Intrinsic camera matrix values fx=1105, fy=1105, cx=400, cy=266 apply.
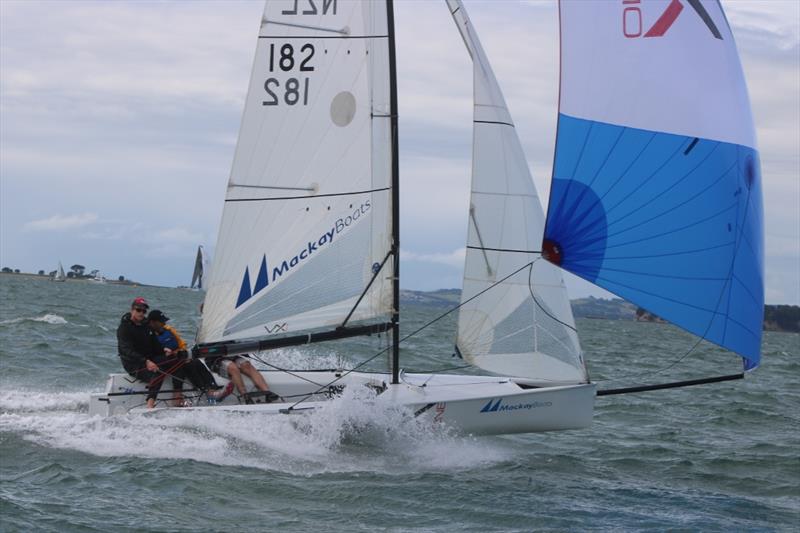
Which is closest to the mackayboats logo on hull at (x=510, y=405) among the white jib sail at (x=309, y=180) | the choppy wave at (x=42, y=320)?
the white jib sail at (x=309, y=180)

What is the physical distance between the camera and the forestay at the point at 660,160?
8852 millimetres

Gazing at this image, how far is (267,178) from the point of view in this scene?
1019 cm

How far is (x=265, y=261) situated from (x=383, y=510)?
3.14 metres

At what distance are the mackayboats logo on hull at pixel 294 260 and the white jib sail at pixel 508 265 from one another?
1101 mm

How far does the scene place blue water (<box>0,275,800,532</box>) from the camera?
25.7 ft

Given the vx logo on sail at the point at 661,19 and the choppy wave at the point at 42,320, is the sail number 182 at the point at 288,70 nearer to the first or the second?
the vx logo on sail at the point at 661,19

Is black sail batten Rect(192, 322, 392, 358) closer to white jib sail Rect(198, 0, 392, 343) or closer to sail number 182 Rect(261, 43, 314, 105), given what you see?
white jib sail Rect(198, 0, 392, 343)

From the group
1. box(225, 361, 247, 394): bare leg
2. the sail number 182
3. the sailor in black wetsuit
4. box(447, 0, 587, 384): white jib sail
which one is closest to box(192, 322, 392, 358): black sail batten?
box(225, 361, 247, 394): bare leg

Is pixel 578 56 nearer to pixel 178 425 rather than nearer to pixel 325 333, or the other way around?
pixel 325 333

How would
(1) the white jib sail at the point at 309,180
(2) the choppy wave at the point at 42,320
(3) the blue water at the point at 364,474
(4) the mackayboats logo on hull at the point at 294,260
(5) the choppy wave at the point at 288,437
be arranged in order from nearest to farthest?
(3) the blue water at the point at 364,474, (5) the choppy wave at the point at 288,437, (1) the white jib sail at the point at 309,180, (4) the mackayboats logo on hull at the point at 294,260, (2) the choppy wave at the point at 42,320

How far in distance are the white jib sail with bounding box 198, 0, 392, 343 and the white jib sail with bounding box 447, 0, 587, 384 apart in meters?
0.84

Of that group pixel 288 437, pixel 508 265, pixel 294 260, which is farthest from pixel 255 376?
pixel 508 265

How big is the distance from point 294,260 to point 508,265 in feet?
6.52

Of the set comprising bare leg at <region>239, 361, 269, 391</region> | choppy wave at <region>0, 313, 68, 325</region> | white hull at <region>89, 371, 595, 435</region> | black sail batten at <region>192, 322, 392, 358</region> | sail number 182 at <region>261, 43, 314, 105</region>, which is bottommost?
white hull at <region>89, 371, 595, 435</region>
